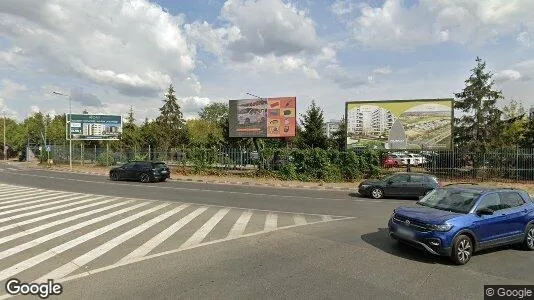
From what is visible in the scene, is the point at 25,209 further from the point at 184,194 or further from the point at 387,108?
the point at 387,108

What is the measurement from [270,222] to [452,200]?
5.22 meters

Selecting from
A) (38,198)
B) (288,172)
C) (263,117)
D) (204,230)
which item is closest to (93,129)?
(263,117)

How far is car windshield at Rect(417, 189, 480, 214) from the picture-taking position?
27.1 feet

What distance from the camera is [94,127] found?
4606cm

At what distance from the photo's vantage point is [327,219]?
12.6 m

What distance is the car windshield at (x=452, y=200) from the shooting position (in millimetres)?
8258

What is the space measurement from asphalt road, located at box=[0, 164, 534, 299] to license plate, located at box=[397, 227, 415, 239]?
450 millimetres

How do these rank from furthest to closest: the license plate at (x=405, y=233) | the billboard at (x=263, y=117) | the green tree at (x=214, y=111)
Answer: the green tree at (x=214, y=111)
the billboard at (x=263, y=117)
the license plate at (x=405, y=233)

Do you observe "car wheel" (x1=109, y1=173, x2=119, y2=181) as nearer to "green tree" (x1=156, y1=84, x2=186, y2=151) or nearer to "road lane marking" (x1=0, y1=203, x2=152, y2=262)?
"road lane marking" (x1=0, y1=203, x2=152, y2=262)

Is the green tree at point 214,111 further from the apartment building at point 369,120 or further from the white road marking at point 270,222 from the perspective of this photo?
the white road marking at point 270,222

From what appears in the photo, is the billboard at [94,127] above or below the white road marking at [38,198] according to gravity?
above

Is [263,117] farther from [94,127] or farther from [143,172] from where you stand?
[94,127]

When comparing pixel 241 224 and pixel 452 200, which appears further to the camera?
pixel 241 224

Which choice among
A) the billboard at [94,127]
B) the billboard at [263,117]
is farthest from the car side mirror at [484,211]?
the billboard at [94,127]
